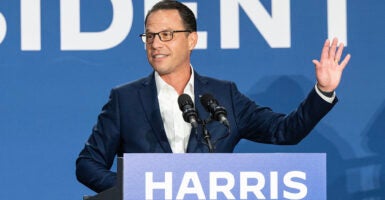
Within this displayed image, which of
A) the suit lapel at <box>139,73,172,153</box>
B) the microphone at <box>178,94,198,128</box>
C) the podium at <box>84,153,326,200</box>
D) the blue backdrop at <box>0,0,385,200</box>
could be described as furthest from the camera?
the blue backdrop at <box>0,0,385,200</box>

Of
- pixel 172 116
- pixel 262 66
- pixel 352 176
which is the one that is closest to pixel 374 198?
pixel 352 176

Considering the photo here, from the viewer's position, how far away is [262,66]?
3.78 meters

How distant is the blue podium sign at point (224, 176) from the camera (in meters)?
2.02

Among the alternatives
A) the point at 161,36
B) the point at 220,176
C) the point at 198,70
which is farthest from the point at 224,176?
the point at 198,70

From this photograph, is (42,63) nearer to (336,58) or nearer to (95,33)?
(95,33)

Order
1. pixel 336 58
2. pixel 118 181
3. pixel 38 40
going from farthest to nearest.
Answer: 1. pixel 38 40
2. pixel 336 58
3. pixel 118 181

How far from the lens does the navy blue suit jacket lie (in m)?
2.78

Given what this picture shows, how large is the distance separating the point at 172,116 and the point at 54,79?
1.08m

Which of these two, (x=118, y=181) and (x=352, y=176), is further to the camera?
(x=352, y=176)

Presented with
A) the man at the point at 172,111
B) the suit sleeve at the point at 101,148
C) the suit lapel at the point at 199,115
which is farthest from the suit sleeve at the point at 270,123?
the suit sleeve at the point at 101,148

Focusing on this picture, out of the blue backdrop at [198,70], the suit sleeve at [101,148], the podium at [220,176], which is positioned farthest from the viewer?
the blue backdrop at [198,70]

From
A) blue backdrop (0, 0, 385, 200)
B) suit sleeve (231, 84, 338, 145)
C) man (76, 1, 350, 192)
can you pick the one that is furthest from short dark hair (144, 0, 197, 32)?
blue backdrop (0, 0, 385, 200)

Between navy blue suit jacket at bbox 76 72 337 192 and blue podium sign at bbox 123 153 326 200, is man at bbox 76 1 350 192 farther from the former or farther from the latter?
blue podium sign at bbox 123 153 326 200

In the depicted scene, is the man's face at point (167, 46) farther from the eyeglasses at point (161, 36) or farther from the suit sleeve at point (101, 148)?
the suit sleeve at point (101, 148)
